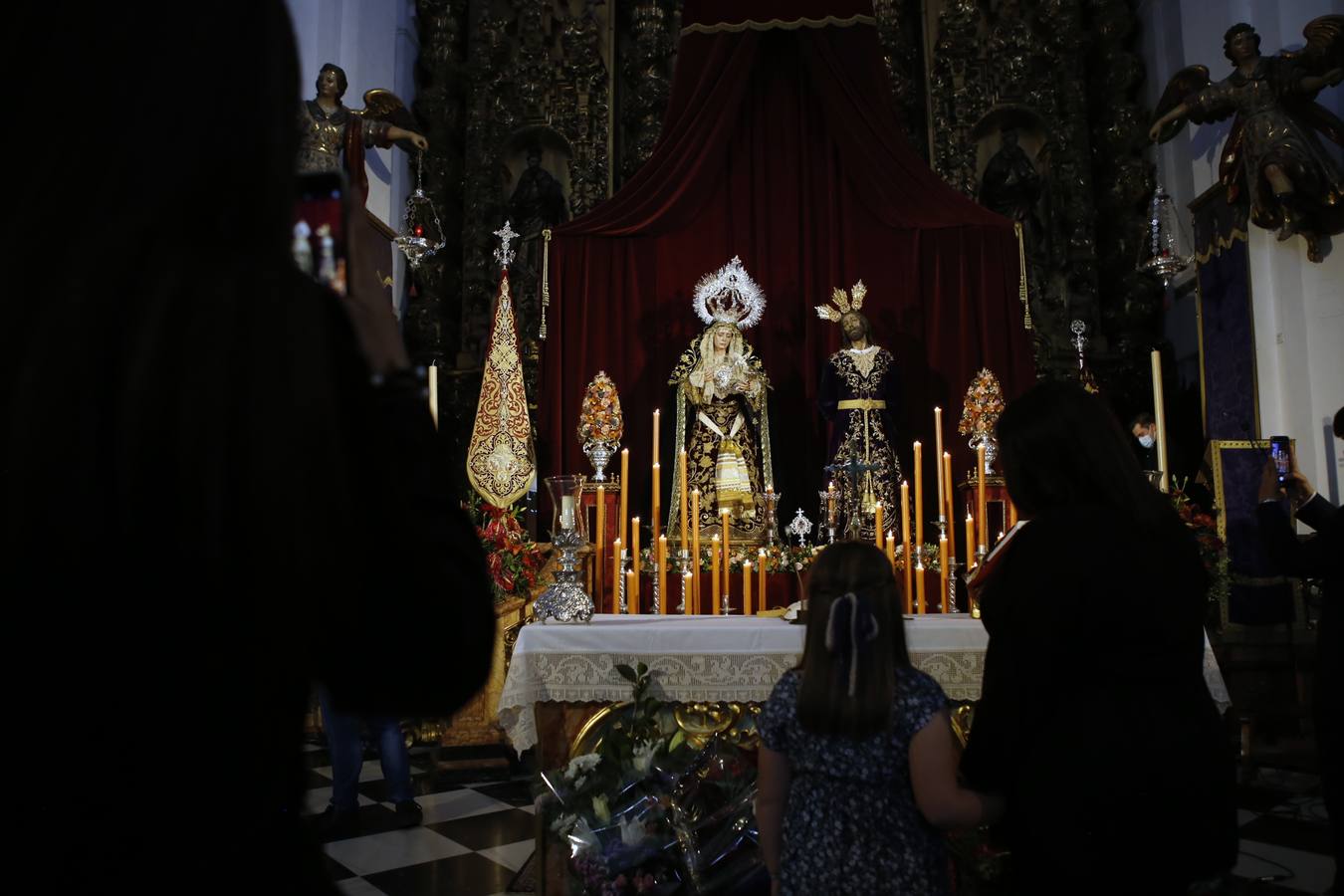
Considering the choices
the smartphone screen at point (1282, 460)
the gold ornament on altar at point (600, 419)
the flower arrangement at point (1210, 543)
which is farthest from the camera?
the gold ornament on altar at point (600, 419)

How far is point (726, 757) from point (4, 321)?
3039 millimetres

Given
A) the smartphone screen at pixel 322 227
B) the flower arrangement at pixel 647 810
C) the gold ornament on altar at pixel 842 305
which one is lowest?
the flower arrangement at pixel 647 810

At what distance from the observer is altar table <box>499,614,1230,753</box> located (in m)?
3.43

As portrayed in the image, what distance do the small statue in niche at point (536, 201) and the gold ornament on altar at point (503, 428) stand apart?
155 cm

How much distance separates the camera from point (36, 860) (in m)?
0.71

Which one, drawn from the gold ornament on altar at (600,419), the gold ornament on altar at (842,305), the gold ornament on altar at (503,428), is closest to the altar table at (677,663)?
the gold ornament on altar at (600,419)

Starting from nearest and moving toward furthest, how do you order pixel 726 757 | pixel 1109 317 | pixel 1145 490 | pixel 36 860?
pixel 36 860, pixel 1145 490, pixel 726 757, pixel 1109 317

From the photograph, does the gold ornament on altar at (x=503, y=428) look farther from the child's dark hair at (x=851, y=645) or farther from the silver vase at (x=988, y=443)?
the child's dark hair at (x=851, y=645)

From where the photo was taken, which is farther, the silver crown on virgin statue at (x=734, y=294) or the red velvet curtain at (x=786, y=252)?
the red velvet curtain at (x=786, y=252)

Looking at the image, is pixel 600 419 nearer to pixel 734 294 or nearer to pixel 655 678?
pixel 734 294

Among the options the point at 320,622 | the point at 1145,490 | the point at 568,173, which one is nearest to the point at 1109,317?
the point at 568,173

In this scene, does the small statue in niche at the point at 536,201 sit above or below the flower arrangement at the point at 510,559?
above

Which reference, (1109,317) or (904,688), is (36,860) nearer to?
(904,688)

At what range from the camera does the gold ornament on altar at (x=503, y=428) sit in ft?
22.9
